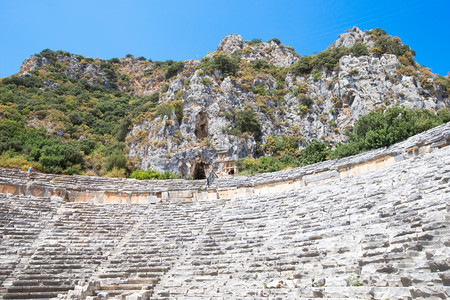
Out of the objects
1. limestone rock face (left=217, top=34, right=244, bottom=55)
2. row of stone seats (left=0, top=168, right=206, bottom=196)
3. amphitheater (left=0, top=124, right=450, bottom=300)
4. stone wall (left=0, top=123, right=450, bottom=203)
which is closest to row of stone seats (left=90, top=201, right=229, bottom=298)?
amphitheater (left=0, top=124, right=450, bottom=300)

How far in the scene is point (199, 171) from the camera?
2817cm

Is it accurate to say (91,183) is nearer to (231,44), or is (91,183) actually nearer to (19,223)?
(19,223)

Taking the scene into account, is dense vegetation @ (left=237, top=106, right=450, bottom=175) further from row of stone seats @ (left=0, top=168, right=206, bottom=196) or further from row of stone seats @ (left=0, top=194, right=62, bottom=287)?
row of stone seats @ (left=0, top=194, right=62, bottom=287)

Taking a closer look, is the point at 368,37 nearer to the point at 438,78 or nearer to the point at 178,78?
the point at 438,78

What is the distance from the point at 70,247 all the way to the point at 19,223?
256 centimetres

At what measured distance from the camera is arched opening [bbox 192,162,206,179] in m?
27.6

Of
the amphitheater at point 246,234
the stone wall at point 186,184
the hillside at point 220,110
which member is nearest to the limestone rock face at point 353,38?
the hillside at point 220,110

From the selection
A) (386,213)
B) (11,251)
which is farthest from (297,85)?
(11,251)

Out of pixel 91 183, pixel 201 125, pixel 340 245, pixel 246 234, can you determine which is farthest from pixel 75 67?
pixel 340 245

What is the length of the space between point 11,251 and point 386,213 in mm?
11533

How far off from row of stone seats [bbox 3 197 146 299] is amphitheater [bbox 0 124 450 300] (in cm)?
4

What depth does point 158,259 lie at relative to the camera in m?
10.4

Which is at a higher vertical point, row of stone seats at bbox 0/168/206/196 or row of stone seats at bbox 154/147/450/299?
row of stone seats at bbox 0/168/206/196

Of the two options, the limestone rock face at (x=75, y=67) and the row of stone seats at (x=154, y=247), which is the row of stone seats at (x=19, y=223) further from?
the limestone rock face at (x=75, y=67)
